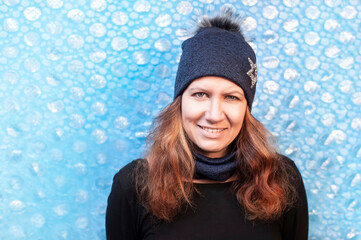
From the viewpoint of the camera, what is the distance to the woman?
60.6 inches

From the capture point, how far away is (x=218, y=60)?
1.51 meters

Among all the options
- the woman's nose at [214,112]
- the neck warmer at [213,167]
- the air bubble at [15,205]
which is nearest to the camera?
the woman's nose at [214,112]

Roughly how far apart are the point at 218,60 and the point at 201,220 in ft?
2.02

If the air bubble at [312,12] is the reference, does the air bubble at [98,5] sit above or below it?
below

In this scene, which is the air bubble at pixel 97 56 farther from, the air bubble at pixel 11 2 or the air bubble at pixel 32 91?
the air bubble at pixel 11 2

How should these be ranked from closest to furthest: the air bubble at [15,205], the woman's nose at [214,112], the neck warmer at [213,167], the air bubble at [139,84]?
1. the woman's nose at [214,112]
2. the neck warmer at [213,167]
3. the air bubble at [15,205]
4. the air bubble at [139,84]

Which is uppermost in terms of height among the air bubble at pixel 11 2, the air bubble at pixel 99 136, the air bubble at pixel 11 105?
the air bubble at pixel 11 2

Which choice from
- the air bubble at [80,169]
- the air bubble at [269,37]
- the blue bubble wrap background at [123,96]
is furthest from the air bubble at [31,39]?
the air bubble at [269,37]

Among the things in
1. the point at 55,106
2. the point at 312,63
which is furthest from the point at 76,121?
the point at 312,63

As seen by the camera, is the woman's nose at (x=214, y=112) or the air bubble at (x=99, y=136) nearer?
the woman's nose at (x=214, y=112)

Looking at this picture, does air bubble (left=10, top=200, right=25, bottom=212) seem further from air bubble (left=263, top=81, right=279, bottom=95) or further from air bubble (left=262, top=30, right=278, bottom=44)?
air bubble (left=262, top=30, right=278, bottom=44)

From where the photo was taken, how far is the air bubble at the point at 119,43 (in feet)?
6.20

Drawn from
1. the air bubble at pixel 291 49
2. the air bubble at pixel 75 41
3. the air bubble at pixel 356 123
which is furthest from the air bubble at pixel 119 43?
the air bubble at pixel 356 123

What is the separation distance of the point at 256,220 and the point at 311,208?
0.50 meters
